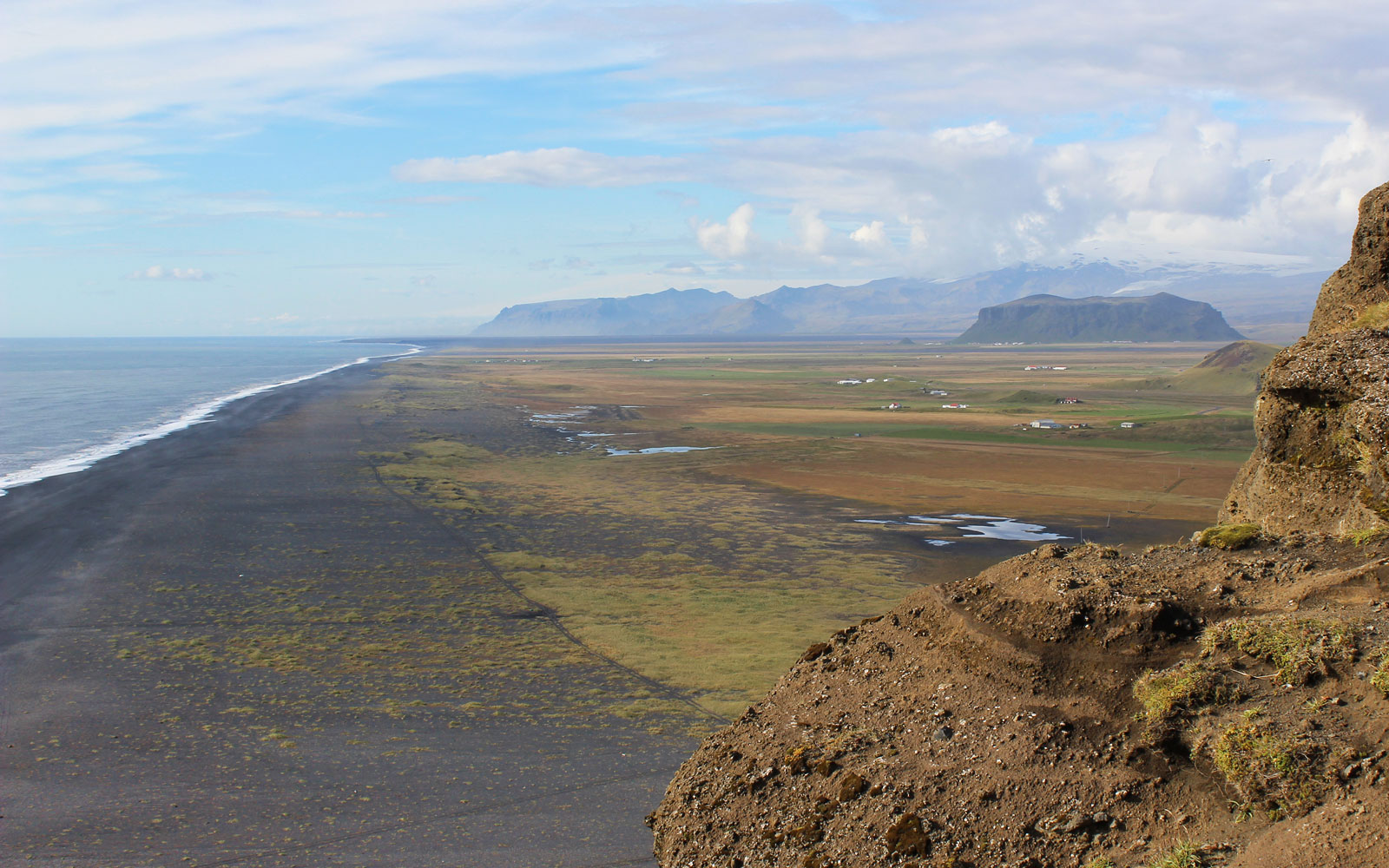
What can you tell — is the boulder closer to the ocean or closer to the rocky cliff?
the rocky cliff

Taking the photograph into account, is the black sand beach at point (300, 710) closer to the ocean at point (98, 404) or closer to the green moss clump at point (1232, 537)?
the green moss clump at point (1232, 537)

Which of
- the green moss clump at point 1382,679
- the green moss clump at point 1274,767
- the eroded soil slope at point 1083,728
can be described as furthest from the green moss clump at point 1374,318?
the green moss clump at point 1274,767

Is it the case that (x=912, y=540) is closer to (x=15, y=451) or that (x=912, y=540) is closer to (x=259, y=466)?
(x=259, y=466)

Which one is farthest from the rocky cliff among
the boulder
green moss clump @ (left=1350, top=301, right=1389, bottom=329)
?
the boulder

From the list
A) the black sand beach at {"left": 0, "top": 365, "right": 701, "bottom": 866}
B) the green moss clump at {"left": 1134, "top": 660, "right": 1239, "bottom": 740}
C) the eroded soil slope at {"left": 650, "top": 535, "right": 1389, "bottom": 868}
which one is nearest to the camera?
the eroded soil slope at {"left": 650, "top": 535, "right": 1389, "bottom": 868}

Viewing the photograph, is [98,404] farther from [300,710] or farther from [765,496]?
[300,710]

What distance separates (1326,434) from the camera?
10.2 m

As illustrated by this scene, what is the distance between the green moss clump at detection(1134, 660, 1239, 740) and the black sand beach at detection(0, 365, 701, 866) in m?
5.44

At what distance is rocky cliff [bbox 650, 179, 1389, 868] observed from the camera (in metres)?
6.39

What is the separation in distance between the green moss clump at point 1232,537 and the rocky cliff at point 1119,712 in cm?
2

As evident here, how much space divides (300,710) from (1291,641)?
13324mm

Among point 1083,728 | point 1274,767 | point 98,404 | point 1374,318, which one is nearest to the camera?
point 1274,767

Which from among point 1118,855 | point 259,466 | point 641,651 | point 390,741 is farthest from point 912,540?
point 259,466

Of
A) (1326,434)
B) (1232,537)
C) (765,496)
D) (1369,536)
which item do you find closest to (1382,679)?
(1369,536)
